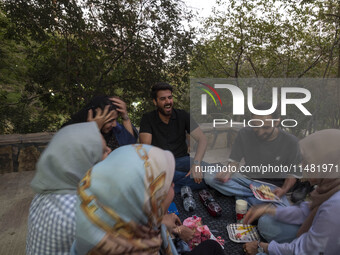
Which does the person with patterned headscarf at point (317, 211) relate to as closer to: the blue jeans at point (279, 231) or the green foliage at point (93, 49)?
the blue jeans at point (279, 231)

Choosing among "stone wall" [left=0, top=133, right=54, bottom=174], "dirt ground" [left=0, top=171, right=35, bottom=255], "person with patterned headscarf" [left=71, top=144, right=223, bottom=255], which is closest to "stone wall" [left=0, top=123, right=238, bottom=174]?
"stone wall" [left=0, top=133, right=54, bottom=174]

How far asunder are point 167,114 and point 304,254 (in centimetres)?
233

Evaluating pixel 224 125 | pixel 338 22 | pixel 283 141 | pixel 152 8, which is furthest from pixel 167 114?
pixel 338 22

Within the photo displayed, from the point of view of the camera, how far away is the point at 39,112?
14.7ft

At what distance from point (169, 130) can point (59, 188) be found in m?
2.20

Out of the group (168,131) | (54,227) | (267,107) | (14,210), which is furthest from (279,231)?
(14,210)

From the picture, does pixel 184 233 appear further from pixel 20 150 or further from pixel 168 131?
pixel 20 150

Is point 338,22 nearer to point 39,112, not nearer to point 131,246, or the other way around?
point 131,246

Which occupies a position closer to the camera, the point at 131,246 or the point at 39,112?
the point at 131,246

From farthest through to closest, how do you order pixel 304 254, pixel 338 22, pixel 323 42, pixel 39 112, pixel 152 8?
pixel 323 42, pixel 338 22, pixel 39 112, pixel 152 8, pixel 304 254

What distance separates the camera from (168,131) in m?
3.29

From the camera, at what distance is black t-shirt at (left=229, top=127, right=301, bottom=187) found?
2789mm

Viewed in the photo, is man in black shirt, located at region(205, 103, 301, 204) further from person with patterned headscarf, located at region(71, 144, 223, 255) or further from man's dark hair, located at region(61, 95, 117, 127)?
person with patterned headscarf, located at region(71, 144, 223, 255)

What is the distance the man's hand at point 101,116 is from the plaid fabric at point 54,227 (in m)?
1.53
